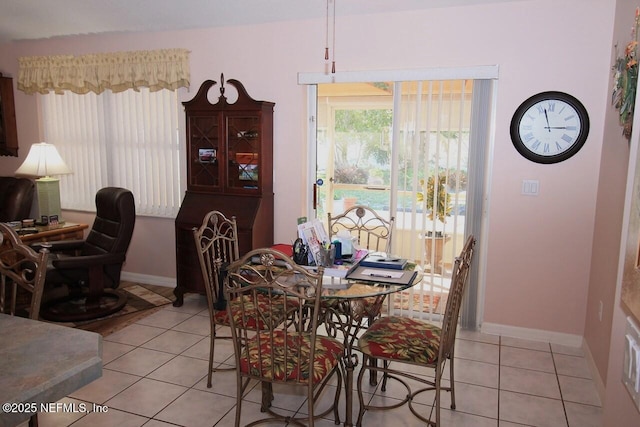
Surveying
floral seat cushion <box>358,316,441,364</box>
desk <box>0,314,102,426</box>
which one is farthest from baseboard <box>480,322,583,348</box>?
desk <box>0,314,102,426</box>

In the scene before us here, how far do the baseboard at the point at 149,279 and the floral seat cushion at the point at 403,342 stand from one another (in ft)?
9.26

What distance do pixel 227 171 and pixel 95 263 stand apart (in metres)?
1.29

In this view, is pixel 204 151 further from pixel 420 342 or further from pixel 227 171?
pixel 420 342

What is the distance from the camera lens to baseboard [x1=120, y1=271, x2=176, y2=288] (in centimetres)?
475

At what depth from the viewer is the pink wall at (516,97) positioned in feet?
10.5

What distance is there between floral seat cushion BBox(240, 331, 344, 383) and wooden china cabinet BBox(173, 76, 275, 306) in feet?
5.54

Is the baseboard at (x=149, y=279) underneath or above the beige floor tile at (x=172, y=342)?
above

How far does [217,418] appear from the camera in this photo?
2506 millimetres

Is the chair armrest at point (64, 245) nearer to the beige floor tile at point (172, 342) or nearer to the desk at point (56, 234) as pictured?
the desk at point (56, 234)

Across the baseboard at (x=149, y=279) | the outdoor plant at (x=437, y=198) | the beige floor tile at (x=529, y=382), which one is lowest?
the beige floor tile at (x=529, y=382)

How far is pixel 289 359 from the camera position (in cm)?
217

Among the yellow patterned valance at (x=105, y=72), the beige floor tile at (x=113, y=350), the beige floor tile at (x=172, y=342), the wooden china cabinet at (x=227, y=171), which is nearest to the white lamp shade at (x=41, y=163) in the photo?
the yellow patterned valance at (x=105, y=72)

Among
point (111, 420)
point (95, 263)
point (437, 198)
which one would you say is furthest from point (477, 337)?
point (95, 263)

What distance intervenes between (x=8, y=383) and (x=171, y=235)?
12.2 feet
